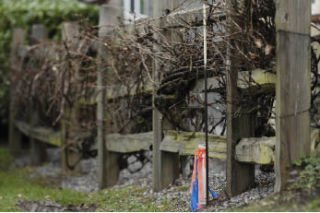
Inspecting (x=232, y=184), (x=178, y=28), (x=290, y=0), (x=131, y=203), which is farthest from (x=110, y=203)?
(x=290, y=0)

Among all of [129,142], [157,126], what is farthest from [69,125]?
[157,126]

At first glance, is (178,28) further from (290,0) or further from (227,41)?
(290,0)

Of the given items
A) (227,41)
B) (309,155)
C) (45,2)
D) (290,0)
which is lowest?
(309,155)

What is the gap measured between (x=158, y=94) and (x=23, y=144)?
7.22 m

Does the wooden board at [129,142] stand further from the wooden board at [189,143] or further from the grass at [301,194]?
the grass at [301,194]

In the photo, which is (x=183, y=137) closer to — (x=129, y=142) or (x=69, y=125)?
(x=129, y=142)

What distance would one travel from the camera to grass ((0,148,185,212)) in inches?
189

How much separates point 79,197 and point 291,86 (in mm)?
3185

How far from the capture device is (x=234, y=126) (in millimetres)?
4215

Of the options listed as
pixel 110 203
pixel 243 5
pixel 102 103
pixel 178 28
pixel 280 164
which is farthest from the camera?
pixel 102 103

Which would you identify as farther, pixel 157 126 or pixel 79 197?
pixel 79 197

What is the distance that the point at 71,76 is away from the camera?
682 centimetres

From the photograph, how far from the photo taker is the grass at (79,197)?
4.80m

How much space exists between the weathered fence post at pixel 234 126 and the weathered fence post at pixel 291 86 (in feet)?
1.56
